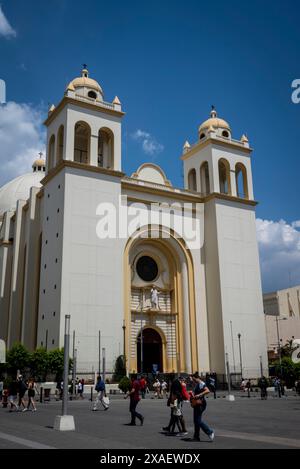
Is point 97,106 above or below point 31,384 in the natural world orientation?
above

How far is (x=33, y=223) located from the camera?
41.2 metres

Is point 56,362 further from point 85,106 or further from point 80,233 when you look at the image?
point 85,106

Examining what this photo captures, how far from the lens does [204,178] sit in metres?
46.8

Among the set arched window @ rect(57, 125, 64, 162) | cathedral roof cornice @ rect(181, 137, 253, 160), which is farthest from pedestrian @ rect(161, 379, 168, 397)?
cathedral roof cornice @ rect(181, 137, 253, 160)

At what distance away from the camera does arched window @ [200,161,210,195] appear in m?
46.3

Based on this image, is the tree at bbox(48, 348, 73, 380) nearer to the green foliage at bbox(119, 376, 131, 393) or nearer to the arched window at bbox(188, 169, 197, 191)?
the green foliage at bbox(119, 376, 131, 393)

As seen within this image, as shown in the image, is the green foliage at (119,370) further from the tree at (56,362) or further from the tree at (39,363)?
the tree at (39,363)

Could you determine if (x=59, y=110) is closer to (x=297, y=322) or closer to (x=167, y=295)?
(x=167, y=295)

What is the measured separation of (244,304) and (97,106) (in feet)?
67.3

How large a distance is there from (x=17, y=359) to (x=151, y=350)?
1209 centimetres

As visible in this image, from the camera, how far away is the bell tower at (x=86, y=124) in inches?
1478

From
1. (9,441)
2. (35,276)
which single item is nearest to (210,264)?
(35,276)

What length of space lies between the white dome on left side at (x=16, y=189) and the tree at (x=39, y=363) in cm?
2850

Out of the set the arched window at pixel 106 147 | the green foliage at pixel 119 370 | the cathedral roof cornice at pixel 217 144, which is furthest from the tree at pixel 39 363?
the cathedral roof cornice at pixel 217 144
